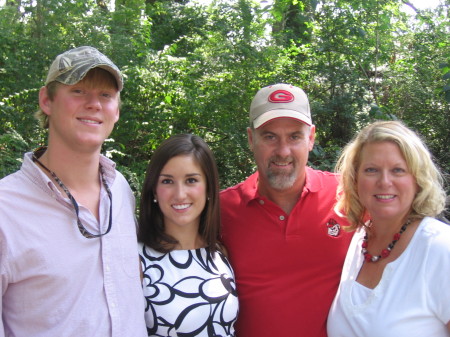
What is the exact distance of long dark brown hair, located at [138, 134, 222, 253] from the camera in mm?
2789

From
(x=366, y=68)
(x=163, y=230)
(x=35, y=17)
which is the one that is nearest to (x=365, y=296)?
(x=163, y=230)

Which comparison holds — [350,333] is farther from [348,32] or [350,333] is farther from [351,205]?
[348,32]

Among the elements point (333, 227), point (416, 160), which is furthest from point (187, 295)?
point (416, 160)

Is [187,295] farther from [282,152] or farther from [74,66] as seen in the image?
[74,66]

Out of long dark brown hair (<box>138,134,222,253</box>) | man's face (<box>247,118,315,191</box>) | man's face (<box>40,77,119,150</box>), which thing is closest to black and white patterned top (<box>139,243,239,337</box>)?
long dark brown hair (<box>138,134,222,253</box>)

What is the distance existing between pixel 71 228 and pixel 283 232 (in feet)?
4.49

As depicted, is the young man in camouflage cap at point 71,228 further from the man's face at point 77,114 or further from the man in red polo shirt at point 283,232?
the man in red polo shirt at point 283,232

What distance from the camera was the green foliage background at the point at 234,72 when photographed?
225 inches

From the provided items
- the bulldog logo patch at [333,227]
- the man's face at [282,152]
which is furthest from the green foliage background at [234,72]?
the bulldog logo patch at [333,227]

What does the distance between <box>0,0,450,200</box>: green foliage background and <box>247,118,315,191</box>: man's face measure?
244 centimetres

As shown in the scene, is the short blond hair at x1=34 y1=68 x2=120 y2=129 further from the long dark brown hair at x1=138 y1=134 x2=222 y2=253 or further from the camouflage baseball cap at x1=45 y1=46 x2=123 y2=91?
the long dark brown hair at x1=138 y1=134 x2=222 y2=253

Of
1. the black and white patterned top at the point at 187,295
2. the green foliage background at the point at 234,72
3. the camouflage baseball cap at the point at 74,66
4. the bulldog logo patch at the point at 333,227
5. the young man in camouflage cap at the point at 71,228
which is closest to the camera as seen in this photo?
the young man in camouflage cap at the point at 71,228

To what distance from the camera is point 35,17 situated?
21.3ft

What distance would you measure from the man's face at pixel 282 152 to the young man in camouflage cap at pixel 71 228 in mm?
1015
